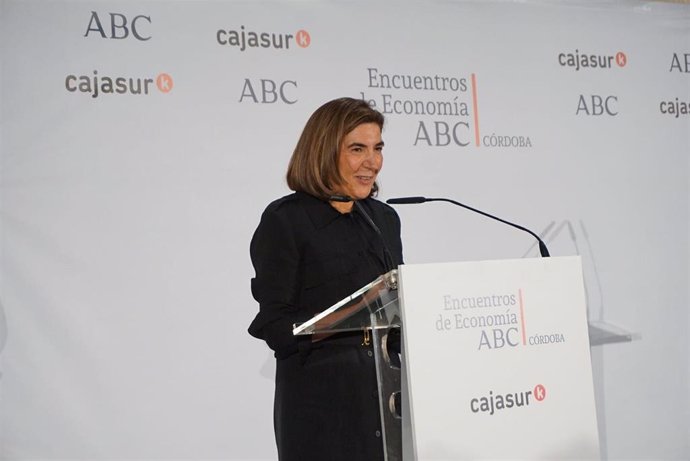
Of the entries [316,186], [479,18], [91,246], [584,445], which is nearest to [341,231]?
[316,186]

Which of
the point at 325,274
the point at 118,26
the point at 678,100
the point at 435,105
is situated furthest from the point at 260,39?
the point at 678,100

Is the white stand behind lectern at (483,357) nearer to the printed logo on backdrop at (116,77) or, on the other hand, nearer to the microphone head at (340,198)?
the microphone head at (340,198)

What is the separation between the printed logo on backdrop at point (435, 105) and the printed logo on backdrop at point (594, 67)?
0.40 metres

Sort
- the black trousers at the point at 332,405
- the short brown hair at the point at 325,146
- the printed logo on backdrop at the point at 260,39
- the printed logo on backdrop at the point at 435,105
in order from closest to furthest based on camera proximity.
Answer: the black trousers at the point at 332,405
the short brown hair at the point at 325,146
the printed logo on backdrop at the point at 260,39
the printed logo on backdrop at the point at 435,105

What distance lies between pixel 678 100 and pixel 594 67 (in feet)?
1.61

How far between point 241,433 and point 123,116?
4.15 ft

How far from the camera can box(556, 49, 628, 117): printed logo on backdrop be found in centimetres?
378

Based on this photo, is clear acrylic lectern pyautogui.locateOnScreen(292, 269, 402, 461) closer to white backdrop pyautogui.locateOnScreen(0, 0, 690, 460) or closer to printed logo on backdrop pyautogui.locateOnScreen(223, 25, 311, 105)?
white backdrop pyautogui.locateOnScreen(0, 0, 690, 460)

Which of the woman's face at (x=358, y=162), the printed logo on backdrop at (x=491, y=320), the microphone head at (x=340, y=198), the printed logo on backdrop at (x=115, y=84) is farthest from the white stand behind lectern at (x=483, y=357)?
the printed logo on backdrop at (x=115, y=84)

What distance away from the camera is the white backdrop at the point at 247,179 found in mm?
2947

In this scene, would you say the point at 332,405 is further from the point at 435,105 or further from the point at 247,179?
the point at 435,105

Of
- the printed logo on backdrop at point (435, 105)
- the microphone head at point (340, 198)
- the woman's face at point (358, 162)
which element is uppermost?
the printed logo on backdrop at point (435, 105)

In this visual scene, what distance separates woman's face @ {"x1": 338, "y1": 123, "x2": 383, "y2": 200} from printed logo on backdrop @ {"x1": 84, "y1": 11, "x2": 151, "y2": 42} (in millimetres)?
1104

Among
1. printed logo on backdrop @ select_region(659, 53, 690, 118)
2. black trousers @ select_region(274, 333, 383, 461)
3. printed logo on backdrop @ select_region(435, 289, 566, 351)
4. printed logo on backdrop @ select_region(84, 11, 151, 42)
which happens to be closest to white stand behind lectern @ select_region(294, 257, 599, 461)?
printed logo on backdrop @ select_region(435, 289, 566, 351)
